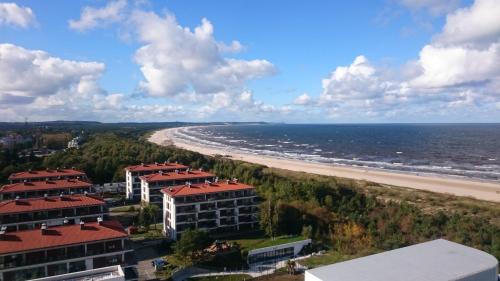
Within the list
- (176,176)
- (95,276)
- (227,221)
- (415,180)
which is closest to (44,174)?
(176,176)

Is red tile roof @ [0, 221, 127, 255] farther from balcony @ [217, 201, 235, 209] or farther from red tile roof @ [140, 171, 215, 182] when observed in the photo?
red tile roof @ [140, 171, 215, 182]

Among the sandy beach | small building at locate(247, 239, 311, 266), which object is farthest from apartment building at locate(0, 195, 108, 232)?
the sandy beach

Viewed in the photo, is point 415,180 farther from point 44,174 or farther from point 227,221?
point 44,174

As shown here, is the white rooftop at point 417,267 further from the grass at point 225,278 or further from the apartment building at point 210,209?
the apartment building at point 210,209

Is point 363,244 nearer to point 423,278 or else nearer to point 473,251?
point 473,251

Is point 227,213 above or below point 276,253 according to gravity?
above

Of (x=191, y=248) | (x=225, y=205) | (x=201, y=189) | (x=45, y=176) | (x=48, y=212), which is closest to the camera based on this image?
(x=191, y=248)

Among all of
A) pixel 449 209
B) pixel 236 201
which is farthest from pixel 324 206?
pixel 449 209
